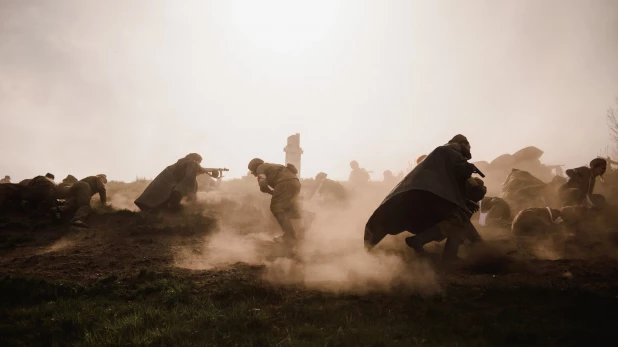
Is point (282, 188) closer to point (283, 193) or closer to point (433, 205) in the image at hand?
→ point (283, 193)

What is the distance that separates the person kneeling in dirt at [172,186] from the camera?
34.5 ft

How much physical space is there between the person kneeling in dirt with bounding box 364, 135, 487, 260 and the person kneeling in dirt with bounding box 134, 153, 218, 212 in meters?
7.54

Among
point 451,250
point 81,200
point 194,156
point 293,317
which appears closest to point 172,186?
point 194,156

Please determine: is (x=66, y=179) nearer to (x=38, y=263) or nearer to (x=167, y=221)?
(x=167, y=221)

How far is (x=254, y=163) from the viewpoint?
28.1 ft

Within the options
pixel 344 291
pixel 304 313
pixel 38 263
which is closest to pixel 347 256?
pixel 344 291

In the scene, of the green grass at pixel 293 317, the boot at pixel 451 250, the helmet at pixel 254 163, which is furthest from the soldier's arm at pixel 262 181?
the boot at pixel 451 250

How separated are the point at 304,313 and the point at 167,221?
23.9 feet

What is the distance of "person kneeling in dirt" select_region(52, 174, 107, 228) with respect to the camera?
931 centimetres

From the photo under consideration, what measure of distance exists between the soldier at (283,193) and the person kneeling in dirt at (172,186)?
400 cm

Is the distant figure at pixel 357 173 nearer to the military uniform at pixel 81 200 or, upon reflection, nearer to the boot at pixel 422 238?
the military uniform at pixel 81 200

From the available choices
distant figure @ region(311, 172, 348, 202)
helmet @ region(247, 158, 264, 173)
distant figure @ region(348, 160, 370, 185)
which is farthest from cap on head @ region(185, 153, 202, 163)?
distant figure @ region(348, 160, 370, 185)

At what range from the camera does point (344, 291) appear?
4.12m

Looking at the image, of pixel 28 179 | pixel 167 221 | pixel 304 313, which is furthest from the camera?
pixel 28 179
